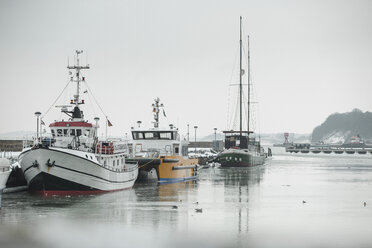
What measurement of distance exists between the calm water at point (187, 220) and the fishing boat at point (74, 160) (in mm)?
1208

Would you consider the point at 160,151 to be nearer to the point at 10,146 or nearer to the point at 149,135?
the point at 149,135

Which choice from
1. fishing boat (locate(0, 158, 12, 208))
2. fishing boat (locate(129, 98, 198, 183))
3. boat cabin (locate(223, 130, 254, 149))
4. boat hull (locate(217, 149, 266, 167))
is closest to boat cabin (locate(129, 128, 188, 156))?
fishing boat (locate(129, 98, 198, 183))

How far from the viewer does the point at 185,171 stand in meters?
49.3

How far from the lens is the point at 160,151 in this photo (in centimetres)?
4631

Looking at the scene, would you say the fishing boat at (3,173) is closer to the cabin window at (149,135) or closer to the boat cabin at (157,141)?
the boat cabin at (157,141)

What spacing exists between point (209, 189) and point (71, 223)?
19.9 metres

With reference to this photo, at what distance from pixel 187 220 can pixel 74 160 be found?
36.4ft

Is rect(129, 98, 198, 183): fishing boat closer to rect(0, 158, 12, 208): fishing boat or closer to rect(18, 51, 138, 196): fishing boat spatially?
rect(18, 51, 138, 196): fishing boat

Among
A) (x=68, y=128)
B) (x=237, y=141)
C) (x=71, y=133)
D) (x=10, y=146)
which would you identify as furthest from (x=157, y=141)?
(x=237, y=141)

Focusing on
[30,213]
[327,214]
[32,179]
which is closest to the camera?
[30,213]

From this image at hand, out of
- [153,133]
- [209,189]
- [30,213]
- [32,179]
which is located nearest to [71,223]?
[30,213]

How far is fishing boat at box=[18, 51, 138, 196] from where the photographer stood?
33.4 metres

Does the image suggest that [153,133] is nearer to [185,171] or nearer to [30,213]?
[185,171]

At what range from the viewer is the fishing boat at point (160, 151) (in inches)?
1741
